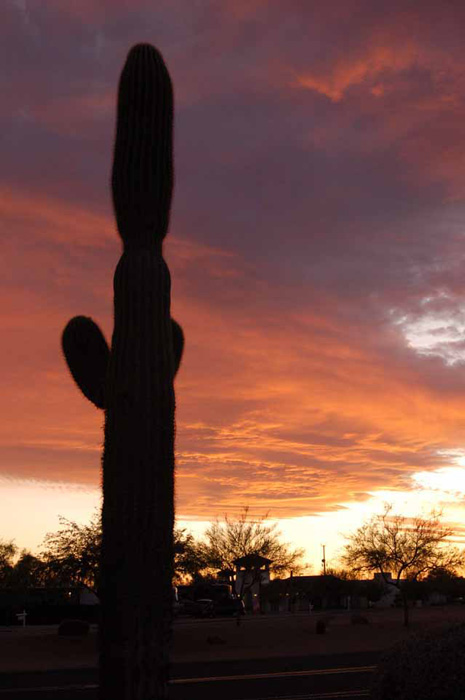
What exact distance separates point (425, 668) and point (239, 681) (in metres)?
11.7

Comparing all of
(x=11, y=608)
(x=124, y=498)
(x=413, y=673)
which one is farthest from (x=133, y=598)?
(x=11, y=608)

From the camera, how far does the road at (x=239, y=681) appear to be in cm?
1955

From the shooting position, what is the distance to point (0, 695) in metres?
20.5

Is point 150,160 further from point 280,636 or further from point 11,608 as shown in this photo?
point 11,608

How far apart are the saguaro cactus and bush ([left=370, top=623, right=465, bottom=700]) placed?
14.4 ft

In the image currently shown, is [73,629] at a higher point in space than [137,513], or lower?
lower

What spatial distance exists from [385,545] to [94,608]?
18.2m

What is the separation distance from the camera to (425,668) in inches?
483

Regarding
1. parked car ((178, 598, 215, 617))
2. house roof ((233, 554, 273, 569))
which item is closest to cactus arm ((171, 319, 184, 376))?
parked car ((178, 598, 215, 617))

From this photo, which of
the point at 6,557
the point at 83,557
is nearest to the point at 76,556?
the point at 83,557

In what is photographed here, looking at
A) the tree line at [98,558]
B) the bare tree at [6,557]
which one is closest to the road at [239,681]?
the tree line at [98,558]

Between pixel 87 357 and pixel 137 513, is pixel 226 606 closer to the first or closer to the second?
pixel 87 357

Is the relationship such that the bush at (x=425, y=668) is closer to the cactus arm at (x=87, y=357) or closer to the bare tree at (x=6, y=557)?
the cactus arm at (x=87, y=357)

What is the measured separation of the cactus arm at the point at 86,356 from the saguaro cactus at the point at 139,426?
4.83 ft
